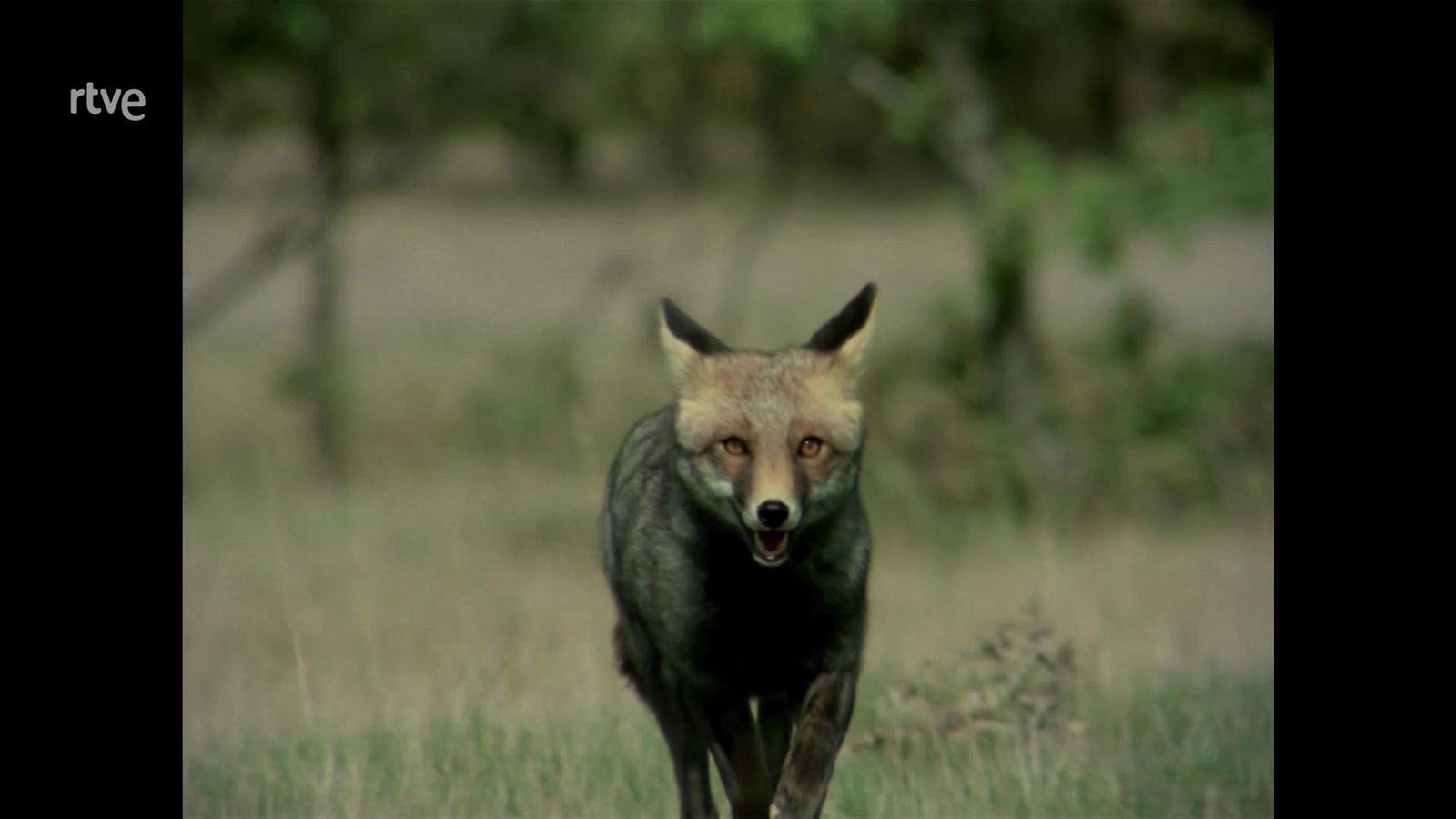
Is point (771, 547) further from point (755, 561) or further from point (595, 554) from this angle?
point (595, 554)

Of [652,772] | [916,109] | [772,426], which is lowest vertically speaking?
[652,772]

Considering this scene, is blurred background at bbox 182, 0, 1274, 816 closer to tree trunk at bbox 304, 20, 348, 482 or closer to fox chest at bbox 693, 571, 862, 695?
tree trunk at bbox 304, 20, 348, 482

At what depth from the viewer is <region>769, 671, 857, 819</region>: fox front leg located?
5.80 m

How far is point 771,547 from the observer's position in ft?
17.9

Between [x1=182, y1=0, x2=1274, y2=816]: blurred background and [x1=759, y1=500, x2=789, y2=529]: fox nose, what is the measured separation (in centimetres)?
164

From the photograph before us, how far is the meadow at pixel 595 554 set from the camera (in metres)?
7.02

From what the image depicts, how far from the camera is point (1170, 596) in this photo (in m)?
13.4

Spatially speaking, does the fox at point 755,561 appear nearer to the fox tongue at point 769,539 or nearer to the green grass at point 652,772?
the fox tongue at point 769,539

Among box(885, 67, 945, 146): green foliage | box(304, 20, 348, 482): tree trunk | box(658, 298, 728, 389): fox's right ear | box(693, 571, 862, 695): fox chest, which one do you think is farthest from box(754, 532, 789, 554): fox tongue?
box(304, 20, 348, 482): tree trunk

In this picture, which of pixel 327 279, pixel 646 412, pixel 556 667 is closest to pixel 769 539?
pixel 556 667

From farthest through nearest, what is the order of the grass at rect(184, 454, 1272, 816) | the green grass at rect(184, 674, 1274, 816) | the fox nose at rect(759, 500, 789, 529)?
the grass at rect(184, 454, 1272, 816), the green grass at rect(184, 674, 1274, 816), the fox nose at rect(759, 500, 789, 529)

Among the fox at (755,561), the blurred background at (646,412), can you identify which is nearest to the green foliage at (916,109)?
the blurred background at (646,412)

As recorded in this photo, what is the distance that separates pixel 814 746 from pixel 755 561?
65cm

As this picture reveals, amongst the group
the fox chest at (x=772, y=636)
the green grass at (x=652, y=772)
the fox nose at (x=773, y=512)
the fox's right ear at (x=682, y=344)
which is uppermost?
the fox's right ear at (x=682, y=344)
